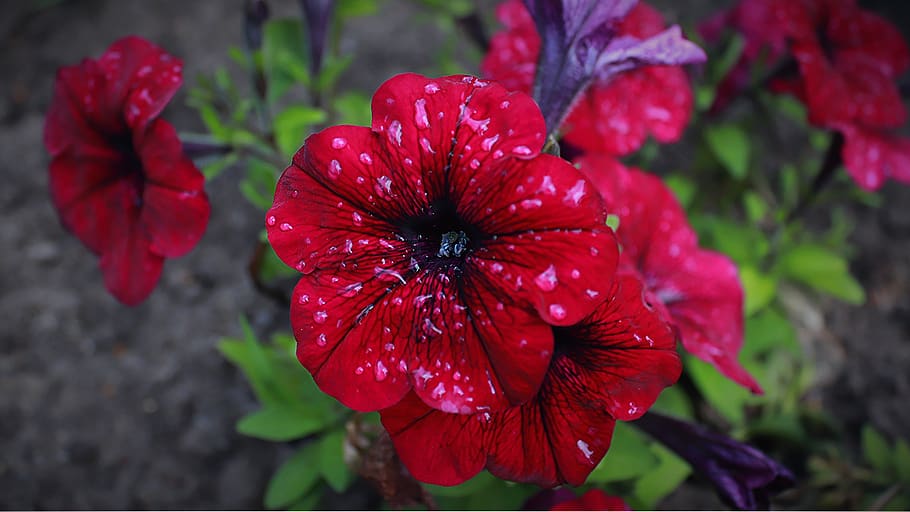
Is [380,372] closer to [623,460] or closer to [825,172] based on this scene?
[623,460]

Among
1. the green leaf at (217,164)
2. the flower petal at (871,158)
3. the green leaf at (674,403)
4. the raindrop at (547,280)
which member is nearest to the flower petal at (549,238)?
the raindrop at (547,280)

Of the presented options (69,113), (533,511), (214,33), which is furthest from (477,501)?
(214,33)

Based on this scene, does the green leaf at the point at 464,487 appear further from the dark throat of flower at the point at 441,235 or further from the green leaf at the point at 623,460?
the dark throat of flower at the point at 441,235

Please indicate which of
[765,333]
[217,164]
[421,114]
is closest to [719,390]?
[765,333]

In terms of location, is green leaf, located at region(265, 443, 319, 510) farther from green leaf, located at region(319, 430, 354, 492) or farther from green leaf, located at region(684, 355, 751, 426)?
green leaf, located at region(684, 355, 751, 426)

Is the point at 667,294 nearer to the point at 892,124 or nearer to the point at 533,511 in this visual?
the point at 533,511
